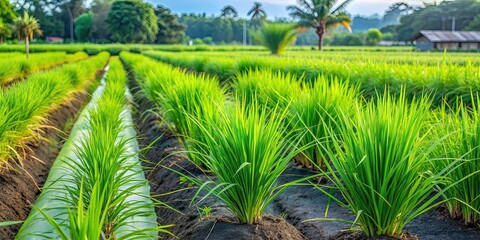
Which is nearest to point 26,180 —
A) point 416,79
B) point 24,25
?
point 416,79

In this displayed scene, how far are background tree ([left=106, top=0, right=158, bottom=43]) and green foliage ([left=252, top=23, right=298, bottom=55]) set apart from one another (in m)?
33.5

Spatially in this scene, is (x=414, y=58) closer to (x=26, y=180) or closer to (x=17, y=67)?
(x=26, y=180)

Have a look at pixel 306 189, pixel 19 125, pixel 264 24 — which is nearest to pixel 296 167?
pixel 306 189

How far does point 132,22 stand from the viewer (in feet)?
179

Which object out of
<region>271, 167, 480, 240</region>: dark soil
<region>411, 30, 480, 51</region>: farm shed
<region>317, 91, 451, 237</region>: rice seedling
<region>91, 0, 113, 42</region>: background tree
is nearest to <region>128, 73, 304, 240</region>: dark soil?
<region>271, 167, 480, 240</region>: dark soil

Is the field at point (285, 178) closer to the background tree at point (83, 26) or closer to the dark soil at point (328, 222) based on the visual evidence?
the dark soil at point (328, 222)

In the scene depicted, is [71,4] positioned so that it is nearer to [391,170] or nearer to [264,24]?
[264,24]

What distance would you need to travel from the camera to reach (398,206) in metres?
2.19

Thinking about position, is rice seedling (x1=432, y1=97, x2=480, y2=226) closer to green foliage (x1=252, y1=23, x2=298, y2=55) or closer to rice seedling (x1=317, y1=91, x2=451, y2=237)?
rice seedling (x1=317, y1=91, x2=451, y2=237)

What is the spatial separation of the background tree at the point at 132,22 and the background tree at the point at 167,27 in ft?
12.4

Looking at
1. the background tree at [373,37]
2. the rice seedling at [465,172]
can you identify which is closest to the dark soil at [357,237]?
the rice seedling at [465,172]

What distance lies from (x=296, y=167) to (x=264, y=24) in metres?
18.6

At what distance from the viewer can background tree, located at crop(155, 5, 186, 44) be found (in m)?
59.6

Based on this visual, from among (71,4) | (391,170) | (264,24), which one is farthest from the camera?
(71,4)
